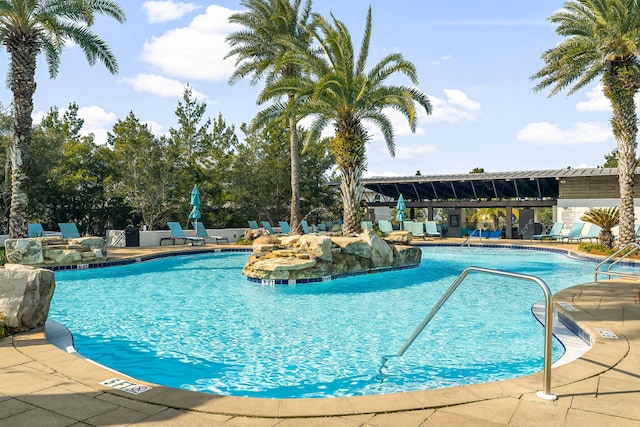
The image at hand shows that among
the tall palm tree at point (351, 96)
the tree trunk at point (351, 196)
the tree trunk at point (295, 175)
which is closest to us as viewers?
the tall palm tree at point (351, 96)

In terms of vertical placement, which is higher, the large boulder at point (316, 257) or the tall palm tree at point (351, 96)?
the tall palm tree at point (351, 96)

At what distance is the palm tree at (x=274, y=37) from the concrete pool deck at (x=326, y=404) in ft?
57.1

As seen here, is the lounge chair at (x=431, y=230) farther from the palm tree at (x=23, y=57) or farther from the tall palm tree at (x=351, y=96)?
the palm tree at (x=23, y=57)

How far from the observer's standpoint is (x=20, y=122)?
47.0 feet

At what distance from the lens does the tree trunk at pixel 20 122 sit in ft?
46.9

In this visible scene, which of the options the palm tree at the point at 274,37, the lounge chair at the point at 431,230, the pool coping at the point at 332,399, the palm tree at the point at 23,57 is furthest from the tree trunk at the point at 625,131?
the palm tree at the point at 23,57

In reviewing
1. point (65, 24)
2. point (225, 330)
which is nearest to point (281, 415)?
point (225, 330)

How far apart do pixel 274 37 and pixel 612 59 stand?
13717 mm

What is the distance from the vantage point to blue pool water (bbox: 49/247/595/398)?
502 cm

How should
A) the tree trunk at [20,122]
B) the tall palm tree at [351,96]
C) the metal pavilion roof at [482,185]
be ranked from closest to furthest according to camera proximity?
the tree trunk at [20,122], the tall palm tree at [351,96], the metal pavilion roof at [482,185]

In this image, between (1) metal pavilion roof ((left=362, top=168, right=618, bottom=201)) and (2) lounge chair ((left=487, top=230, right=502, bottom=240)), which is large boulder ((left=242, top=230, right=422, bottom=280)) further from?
(1) metal pavilion roof ((left=362, top=168, right=618, bottom=201))

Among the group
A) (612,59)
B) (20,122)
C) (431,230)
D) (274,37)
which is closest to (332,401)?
(20,122)

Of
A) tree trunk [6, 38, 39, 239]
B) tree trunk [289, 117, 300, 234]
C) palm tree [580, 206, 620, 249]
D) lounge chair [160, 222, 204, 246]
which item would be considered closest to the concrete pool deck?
tree trunk [6, 38, 39, 239]

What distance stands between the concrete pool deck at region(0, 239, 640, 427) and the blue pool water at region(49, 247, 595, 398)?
43.0 inches
